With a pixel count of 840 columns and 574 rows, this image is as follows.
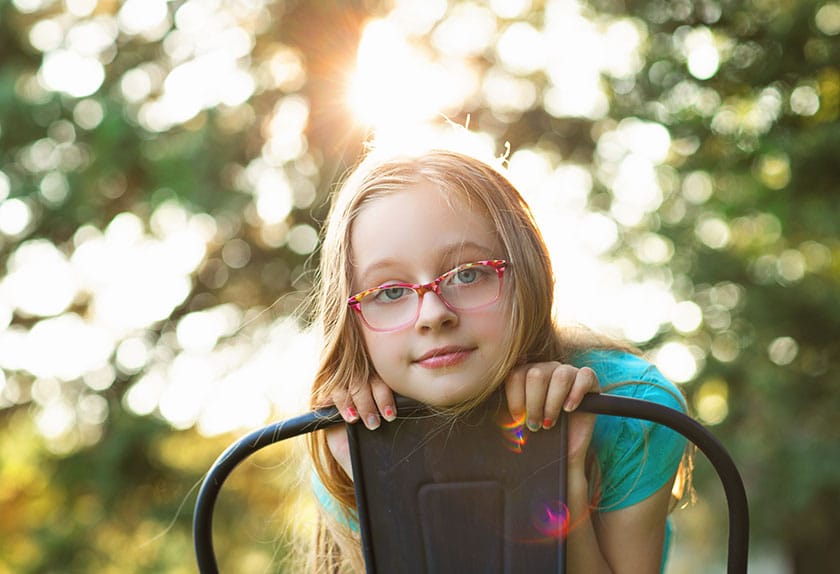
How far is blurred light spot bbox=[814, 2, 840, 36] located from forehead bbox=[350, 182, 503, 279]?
12.1ft

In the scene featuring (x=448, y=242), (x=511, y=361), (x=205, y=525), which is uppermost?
(x=448, y=242)

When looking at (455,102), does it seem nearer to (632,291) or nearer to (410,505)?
(632,291)

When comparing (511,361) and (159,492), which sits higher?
(511,361)

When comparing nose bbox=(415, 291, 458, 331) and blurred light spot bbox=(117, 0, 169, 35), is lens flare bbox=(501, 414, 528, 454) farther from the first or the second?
blurred light spot bbox=(117, 0, 169, 35)

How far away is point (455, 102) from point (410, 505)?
4.63 meters

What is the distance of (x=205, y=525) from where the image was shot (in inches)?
65.8

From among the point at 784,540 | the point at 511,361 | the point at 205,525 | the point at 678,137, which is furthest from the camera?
the point at 784,540

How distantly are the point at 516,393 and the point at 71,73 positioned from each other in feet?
16.7

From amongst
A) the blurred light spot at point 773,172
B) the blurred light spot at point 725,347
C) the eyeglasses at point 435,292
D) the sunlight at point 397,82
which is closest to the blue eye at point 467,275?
the eyeglasses at point 435,292

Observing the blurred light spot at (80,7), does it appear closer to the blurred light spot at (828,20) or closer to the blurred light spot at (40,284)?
the blurred light spot at (40,284)

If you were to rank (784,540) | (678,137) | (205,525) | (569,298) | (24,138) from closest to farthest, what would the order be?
(205,525), (569,298), (678,137), (24,138), (784,540)

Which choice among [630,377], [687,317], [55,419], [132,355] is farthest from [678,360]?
[630,377]

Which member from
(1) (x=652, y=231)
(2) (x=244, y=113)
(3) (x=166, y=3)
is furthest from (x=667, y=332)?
(3) (x=166, y=3)

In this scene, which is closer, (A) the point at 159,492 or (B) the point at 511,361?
(B) the point at 511,361
